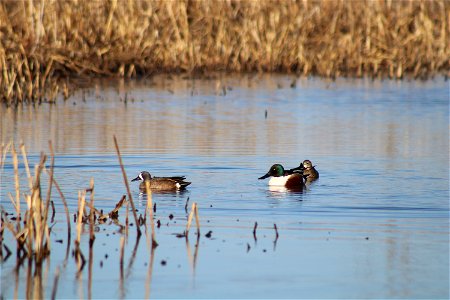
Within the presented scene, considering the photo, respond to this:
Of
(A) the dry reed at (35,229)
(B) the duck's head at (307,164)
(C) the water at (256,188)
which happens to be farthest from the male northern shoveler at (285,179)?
(A) the dry reed at (35,229)

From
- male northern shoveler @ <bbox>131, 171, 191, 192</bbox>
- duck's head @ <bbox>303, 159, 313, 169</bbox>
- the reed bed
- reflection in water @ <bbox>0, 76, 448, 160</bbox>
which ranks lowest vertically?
male northern shoveler @ <bbox>131, 171, 191, 192</bbox>

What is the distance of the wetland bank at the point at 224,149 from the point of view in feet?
22.1

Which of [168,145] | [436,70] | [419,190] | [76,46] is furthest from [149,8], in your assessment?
[419,190]

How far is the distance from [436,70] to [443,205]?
14911 millimetres

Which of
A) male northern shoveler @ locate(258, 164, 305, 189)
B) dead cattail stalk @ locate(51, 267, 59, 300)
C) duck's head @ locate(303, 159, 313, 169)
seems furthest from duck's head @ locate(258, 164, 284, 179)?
dead cattail stalk @ locate(51, 267, 59, 300)

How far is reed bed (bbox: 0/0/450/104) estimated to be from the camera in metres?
22.1

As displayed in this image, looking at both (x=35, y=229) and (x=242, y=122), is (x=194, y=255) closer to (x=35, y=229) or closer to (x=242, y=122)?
(x=35, y=229)

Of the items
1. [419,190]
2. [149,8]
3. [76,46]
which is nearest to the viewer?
[419,190]

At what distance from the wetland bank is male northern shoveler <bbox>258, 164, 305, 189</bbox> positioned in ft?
0.55

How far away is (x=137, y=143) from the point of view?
13570mm

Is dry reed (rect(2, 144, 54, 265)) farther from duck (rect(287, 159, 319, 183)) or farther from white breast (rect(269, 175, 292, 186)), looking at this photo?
duck (rect(287, 159, 319, 183))

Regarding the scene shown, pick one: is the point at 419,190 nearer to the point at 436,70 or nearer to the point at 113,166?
the point at 113,166

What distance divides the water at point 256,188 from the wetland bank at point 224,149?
0.08 feet

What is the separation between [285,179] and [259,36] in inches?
515
